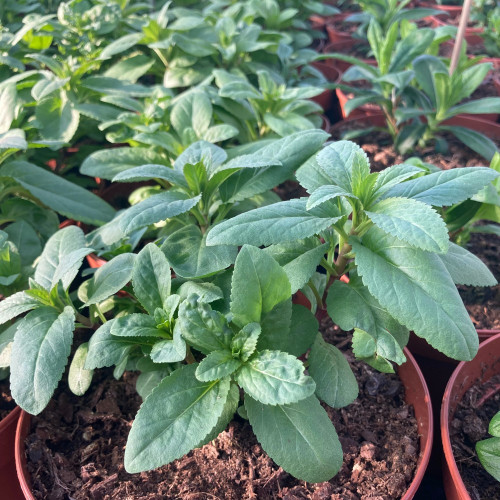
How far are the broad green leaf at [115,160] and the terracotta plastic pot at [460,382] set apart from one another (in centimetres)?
99

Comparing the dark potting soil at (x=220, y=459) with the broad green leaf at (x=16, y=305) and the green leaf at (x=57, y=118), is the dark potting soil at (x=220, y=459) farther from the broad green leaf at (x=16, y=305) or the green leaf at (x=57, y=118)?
the green leaf at (x=57, y=118)

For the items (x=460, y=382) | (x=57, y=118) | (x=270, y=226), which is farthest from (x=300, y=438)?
(x=57, y=118)

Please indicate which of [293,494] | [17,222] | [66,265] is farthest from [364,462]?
[17,222]

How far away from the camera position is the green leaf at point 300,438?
2.75 ft

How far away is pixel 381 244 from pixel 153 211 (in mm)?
464

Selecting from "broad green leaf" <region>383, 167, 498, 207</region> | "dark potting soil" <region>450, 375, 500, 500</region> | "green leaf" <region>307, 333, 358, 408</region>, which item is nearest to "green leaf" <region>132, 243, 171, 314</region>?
"green leaf" <region>307, 333, 358, 408</region>

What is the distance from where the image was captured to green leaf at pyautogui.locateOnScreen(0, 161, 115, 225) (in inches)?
55.3

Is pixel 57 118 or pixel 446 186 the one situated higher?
pixel 446 186

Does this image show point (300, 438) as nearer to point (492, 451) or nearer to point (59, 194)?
point (492, 451)

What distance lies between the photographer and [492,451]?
974 mm

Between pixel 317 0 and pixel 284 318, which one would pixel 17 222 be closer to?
pixel 284 318

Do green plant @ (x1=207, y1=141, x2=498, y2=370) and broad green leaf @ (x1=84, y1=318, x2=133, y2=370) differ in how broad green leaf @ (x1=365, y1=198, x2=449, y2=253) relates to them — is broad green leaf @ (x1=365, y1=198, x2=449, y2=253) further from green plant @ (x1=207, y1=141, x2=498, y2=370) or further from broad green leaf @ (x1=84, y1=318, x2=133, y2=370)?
broad green leaf @ (x1=84, y1=318, x2=133, y2=370)

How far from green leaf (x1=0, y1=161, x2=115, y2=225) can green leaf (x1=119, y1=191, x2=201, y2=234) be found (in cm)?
43

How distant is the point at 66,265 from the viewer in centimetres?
100
